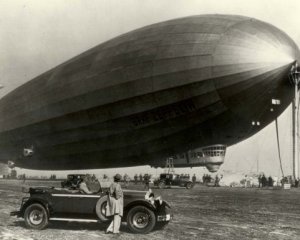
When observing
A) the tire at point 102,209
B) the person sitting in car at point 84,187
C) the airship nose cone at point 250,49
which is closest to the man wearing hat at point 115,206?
the tire at point 102,209

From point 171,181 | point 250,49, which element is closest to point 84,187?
point 250,49

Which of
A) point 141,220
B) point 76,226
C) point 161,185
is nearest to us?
point 141,220

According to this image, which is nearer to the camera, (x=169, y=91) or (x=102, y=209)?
(x=102, y=209)

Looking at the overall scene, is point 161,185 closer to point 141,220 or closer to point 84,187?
point 84,187

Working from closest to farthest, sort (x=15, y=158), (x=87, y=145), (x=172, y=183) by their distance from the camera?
(x=87, y=145), (x=15, y=158), (x=172, y=183)

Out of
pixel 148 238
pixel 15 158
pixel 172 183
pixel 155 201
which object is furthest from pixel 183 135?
pixel 172 183

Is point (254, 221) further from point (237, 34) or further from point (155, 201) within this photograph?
point (237, 34)

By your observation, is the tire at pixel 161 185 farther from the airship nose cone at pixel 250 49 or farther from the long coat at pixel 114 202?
the long coat at pixel 114 202
